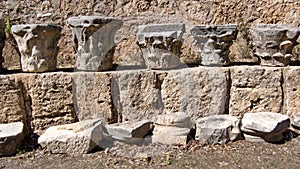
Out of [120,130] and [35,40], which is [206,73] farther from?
[35,40]

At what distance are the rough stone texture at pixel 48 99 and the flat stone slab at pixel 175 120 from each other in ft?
3.13

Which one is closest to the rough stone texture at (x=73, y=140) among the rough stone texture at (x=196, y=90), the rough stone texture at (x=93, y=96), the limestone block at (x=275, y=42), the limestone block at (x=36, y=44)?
the rough stone texture at (x=93, y=96)

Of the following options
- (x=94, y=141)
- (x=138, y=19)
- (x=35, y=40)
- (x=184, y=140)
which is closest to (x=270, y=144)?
(x=184, y=140)

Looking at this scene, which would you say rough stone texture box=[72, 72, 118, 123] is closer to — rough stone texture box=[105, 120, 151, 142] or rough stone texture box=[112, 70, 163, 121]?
rough stone texture box=[112, 70, 163, 121]

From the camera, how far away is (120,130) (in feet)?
10.0

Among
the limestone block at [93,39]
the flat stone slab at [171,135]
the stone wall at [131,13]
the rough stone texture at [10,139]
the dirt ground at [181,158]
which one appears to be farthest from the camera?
the stone wall at [131,13]

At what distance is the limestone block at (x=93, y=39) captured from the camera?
10.4 ft

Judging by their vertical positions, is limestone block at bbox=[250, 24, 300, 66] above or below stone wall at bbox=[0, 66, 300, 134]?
above

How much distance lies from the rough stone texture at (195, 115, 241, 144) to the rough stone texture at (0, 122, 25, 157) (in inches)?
68.1

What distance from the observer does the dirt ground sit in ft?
8.68

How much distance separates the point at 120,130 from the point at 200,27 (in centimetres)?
145

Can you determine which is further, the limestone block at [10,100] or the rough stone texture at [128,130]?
the limestone block at [10,100]

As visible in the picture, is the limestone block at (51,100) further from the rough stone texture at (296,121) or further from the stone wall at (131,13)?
the rough stone texture at (296,121)

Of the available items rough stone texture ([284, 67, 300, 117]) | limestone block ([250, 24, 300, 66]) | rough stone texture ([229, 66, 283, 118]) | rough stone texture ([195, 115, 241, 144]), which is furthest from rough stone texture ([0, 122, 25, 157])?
rough stone texture ([284, 67, 300, 117])
